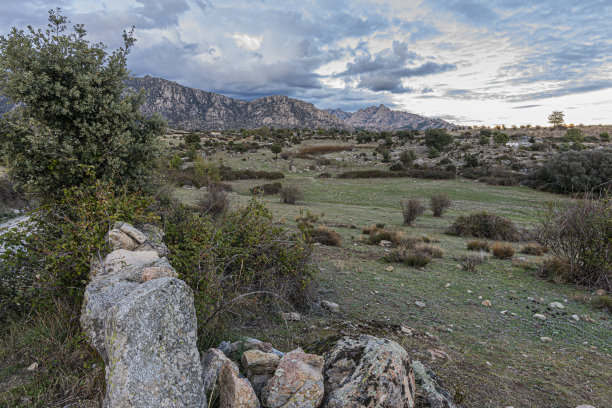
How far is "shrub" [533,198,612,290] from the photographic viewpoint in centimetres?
809

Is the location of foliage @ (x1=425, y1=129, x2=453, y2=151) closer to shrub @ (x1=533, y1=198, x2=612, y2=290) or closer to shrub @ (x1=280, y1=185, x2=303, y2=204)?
shrub @ (x1=280, y1=185, x2=303, y2=204)

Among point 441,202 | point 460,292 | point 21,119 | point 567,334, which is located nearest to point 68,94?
point 21,119

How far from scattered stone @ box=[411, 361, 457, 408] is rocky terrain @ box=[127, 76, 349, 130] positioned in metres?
108

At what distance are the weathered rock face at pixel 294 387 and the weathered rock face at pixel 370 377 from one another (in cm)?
14

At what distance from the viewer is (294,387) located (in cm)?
274

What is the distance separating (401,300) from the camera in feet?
22.9

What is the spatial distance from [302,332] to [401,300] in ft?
9.81

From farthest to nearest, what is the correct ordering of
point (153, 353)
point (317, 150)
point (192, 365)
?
1. point (317, 150)
2. point (192, 365)
3. point (153, 353)

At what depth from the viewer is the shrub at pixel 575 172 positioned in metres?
27.1

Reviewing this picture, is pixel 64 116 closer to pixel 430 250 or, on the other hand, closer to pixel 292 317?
pixel 292 317

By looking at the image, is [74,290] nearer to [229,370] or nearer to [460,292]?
[229,370]

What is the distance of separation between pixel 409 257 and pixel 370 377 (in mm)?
7819

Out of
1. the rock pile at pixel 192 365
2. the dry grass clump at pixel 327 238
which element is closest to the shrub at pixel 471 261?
the dry grass clump at pixel 327 238

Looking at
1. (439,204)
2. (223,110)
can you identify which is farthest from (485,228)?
(223,110)
